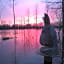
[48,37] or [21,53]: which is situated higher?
[48,37]

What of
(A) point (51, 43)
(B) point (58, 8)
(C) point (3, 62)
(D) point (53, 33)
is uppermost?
(B) point (58, 8)

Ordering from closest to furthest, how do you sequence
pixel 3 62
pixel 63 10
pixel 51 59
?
pixel 63 10, pixel 51 59, pixel 3 62

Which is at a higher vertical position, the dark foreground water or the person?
the person

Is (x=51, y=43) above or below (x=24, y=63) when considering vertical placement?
above

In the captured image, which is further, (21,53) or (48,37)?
(21,53)

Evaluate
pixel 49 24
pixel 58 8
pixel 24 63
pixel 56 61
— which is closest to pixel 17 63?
pixel 24 63

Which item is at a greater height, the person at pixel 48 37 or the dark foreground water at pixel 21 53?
the person at pixel 48 37

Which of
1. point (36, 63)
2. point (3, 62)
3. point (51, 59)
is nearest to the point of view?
point (51, 59)

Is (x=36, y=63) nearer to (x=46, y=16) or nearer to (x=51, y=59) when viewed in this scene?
(x=51, y=59)

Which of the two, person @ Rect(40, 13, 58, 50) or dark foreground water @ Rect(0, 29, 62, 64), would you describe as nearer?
person @ Rect(40, 13, 58, 50)

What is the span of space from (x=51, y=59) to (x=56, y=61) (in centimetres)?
14

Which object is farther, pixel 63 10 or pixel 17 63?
pixel 17 63

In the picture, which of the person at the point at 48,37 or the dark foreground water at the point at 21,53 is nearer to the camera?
the person at the point at 48,37

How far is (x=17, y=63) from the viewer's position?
277 cm
